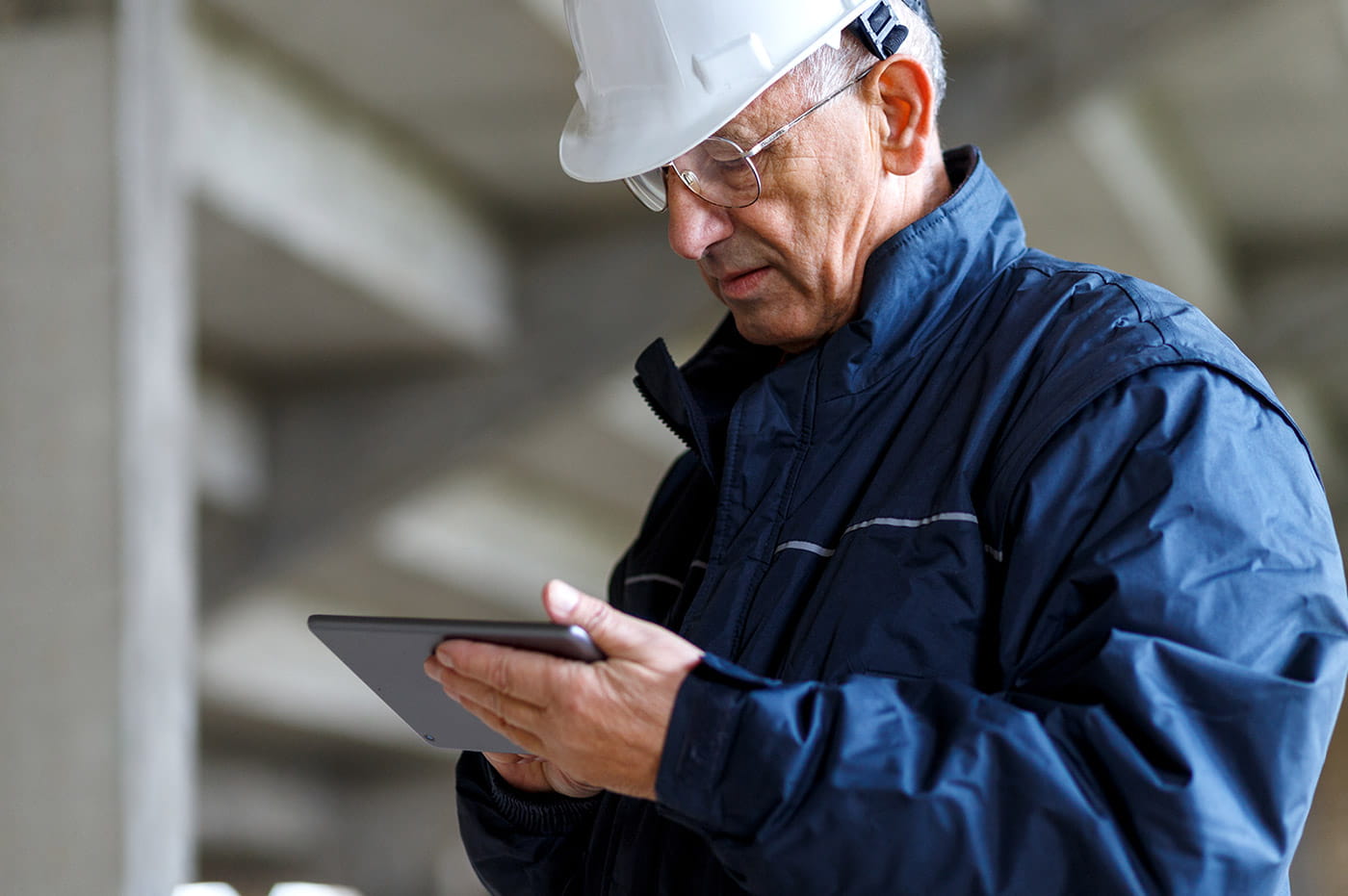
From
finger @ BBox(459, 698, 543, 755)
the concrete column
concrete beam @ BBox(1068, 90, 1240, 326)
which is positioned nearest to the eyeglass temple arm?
finger @ BBox(459, 698, 543, 755)

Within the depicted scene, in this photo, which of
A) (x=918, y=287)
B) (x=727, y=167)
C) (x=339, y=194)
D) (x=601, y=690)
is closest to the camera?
(x=601, y=690)

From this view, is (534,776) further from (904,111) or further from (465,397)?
(465,397)

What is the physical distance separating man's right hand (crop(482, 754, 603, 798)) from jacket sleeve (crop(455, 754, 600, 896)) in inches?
0.5

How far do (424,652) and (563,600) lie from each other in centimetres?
23

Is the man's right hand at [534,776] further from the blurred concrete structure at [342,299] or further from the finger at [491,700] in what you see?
the blurred concrete structure at [342,299]

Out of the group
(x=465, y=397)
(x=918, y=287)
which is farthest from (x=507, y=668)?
(x=465, y=397)

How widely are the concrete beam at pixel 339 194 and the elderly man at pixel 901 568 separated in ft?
12.3

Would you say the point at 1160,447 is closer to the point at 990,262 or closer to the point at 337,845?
the point at 990,262

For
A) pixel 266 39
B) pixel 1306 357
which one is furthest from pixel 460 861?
pixel 266 39

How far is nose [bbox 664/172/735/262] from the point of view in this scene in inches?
76.7

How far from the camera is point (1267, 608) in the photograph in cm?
139

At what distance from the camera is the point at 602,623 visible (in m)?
1.45

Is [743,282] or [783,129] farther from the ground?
[783,129]

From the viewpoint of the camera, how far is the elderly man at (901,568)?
133 centimetres
